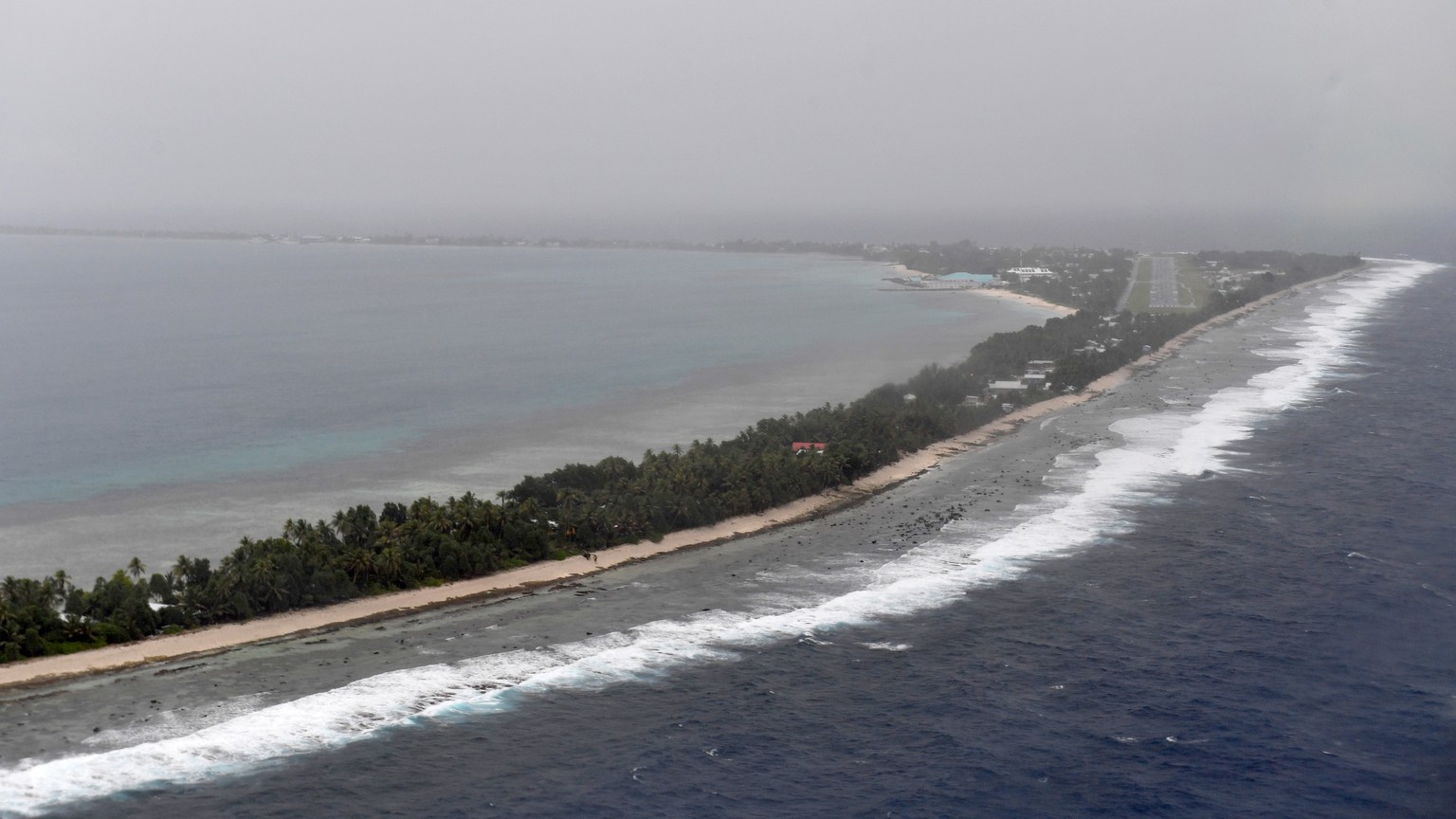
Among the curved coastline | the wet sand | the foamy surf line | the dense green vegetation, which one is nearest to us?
the foamy surf line

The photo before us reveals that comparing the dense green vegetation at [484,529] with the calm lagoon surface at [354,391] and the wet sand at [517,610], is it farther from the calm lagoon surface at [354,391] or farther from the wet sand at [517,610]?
the calm lagoon surface at [354,391]

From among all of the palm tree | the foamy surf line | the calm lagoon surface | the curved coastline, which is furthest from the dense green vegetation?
the foamy surf line

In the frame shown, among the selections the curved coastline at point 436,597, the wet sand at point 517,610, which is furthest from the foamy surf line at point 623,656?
the curved coastline at point 436,597

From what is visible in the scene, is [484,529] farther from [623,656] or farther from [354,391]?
[354,391]

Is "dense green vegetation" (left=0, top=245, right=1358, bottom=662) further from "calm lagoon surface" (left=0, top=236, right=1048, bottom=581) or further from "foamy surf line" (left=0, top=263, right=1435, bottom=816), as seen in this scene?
"foamy surf line" (left=0, top=263, right=1435, bottom=816)

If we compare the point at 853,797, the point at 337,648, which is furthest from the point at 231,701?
the point at 853,797
